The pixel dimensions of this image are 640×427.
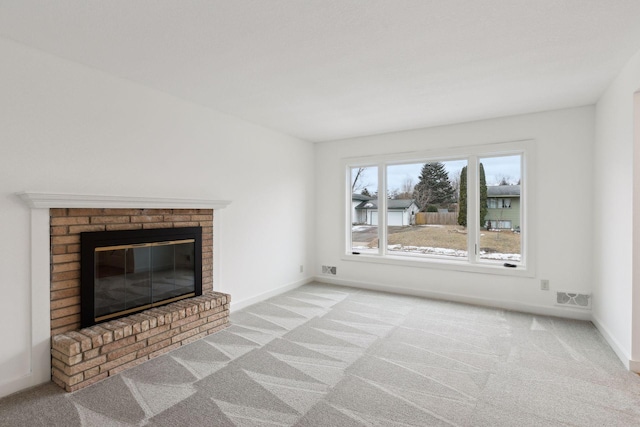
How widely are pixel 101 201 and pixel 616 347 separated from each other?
464 centimetres

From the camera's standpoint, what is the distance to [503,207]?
4.32 metres

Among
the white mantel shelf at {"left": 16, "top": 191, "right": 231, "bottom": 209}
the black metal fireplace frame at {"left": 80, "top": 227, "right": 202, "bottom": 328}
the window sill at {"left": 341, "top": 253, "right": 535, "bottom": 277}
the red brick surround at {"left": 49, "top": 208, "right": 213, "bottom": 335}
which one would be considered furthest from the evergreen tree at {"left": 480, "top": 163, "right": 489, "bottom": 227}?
the red brick surround at {"left": 49, "top": 208, "right": 213, "bottom": 335}

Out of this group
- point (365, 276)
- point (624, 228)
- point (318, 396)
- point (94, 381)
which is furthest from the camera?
point (365, 276)

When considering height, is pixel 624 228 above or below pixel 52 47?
below

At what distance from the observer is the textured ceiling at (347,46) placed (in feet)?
6.35

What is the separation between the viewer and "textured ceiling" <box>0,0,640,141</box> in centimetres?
194

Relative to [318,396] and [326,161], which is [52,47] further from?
[326,161]

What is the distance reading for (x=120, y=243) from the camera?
288cm

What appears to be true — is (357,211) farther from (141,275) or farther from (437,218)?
(141,275)

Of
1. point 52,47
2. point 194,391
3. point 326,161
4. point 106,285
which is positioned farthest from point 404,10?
point 326,161

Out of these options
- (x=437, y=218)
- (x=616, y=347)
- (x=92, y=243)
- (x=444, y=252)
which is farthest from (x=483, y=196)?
(x=92, y=243)

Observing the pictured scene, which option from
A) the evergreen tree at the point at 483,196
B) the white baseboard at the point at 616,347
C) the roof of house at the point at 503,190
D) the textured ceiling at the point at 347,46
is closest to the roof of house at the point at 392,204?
the evergreen tree at the point at 483,196

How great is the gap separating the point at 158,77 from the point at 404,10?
220cm

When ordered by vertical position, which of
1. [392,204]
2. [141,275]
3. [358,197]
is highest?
[358,197]
